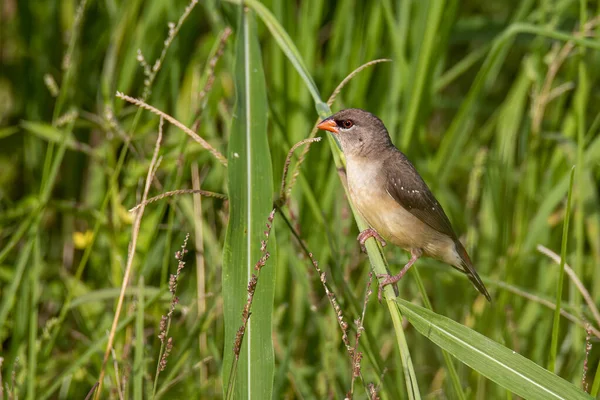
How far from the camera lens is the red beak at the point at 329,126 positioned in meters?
3.28

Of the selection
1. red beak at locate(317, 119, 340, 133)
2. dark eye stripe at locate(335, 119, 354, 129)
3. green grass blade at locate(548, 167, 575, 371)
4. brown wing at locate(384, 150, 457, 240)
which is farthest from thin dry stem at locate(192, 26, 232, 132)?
green grass blade at locate(548, 167, 575, 371)

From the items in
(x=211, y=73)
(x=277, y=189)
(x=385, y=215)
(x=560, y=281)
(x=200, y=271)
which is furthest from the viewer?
(x=277, y=189)

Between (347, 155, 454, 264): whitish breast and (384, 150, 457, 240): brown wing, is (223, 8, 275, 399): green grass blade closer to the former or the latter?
(347, 155, 454, 264): whitish breast

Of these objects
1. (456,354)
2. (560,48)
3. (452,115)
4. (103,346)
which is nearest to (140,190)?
(103,346)

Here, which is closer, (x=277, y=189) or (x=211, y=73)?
(x=211, y=73)

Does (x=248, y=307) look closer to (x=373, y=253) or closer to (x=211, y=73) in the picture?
(x=373, y=253)

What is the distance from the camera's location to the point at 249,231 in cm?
255

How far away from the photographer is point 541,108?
425 cm

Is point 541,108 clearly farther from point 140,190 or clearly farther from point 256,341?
point 256,341

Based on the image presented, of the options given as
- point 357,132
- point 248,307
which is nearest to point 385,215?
point 357,132

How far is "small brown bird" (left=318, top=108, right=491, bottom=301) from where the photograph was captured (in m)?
3.29

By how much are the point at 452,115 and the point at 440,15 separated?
80.6 inches

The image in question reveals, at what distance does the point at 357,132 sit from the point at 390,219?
1.41ft

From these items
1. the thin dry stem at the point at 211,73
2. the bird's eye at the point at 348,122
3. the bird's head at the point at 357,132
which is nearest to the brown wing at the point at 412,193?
the bird's head at the point at 357,132
